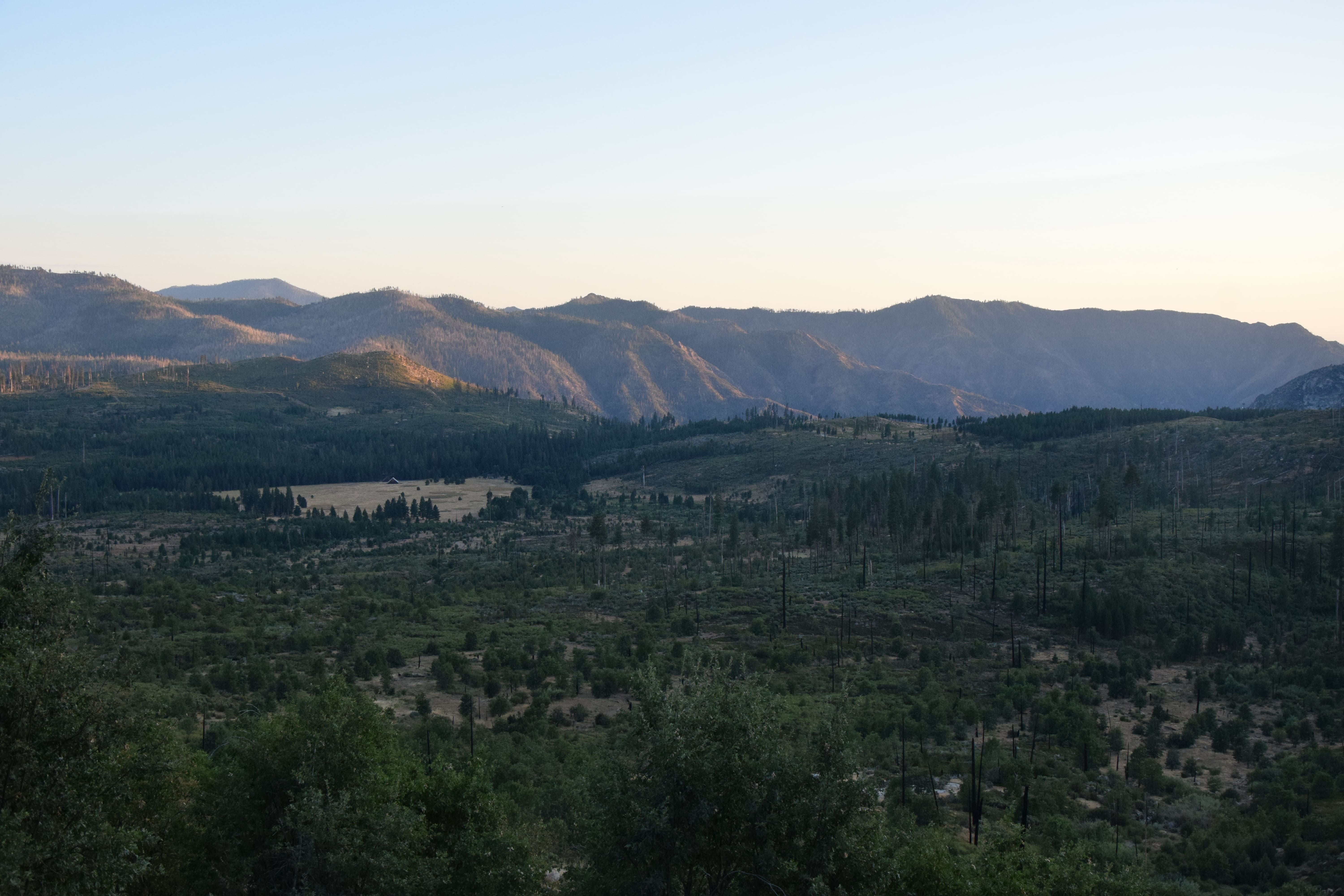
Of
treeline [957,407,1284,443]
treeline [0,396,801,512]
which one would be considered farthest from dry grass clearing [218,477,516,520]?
treeline [957,407,1284,443]

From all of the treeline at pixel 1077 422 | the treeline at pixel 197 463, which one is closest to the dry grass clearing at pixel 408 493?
the treeline at pixel 197 463

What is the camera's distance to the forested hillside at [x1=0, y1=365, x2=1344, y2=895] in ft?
60.5

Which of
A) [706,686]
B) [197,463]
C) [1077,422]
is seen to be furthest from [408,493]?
[706,686]

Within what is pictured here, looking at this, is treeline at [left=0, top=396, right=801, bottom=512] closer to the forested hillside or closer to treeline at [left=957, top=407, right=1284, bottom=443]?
the forested hillside

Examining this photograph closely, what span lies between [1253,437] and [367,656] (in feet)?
A: 414

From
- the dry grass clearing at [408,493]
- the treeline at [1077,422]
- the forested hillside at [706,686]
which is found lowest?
the dry grass clearing at [408,493]

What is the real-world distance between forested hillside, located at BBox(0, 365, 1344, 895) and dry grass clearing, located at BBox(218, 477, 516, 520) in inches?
287

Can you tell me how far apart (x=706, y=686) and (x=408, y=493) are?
14775cm

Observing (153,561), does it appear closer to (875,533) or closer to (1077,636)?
(875,533)

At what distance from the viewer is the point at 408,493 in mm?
162125

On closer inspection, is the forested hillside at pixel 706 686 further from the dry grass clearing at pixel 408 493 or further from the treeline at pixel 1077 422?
the treeline at pixel 1077 422

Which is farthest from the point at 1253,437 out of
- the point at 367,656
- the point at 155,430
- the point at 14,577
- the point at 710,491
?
the point at 155,430

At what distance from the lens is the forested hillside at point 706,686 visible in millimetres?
18453

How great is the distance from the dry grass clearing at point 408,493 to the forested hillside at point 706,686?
7299 millimetres
